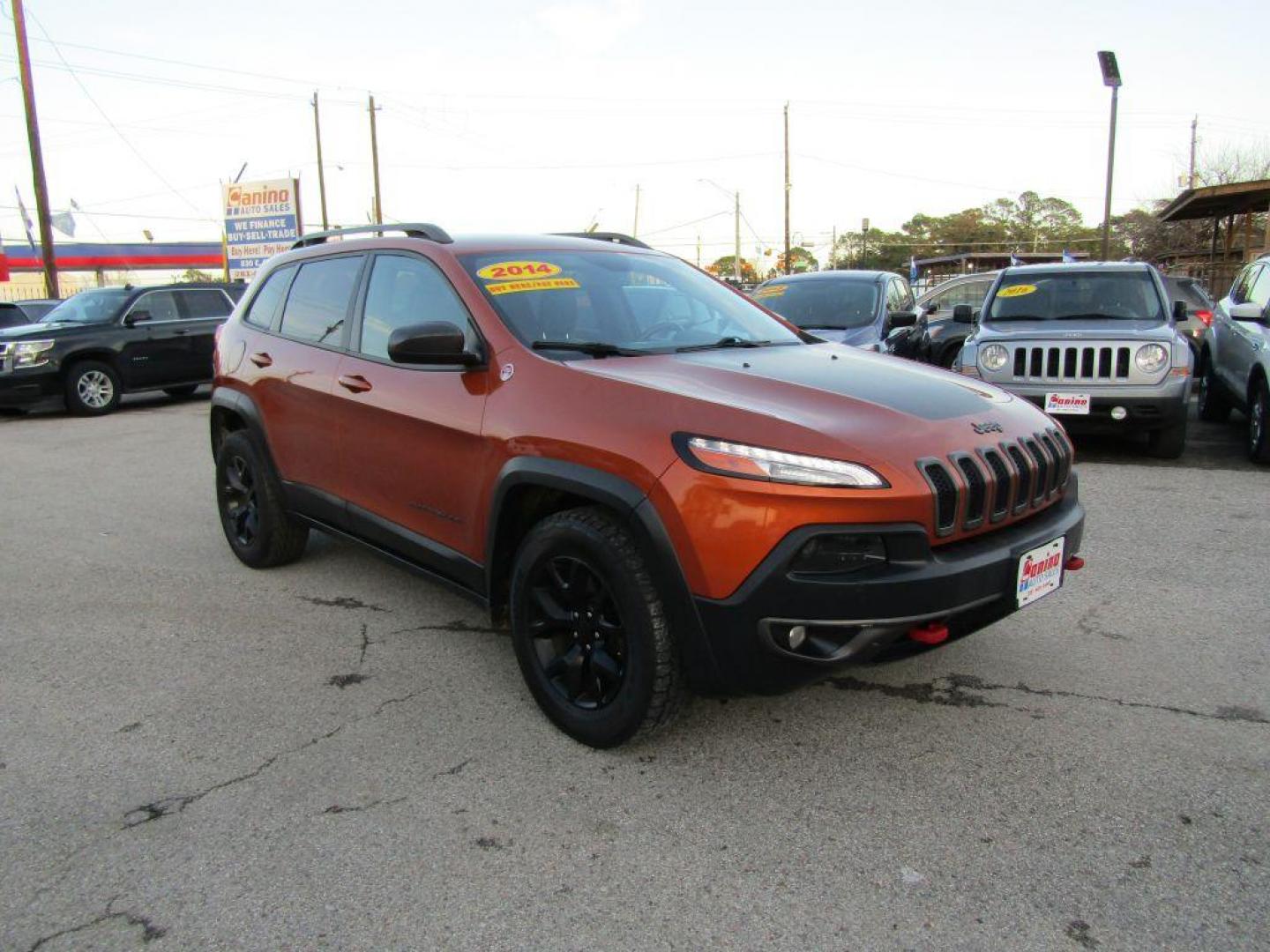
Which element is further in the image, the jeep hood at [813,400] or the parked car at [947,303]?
the parked car at [947,303]

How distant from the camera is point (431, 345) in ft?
10.4

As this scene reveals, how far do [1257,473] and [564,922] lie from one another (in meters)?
7.00

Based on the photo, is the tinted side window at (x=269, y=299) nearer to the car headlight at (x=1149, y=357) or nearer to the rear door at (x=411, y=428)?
the rear door at (x=411, y=428)

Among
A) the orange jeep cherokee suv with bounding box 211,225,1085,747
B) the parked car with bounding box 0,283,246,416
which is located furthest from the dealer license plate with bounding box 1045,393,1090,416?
the parked car with bounding box 0,283,246,416

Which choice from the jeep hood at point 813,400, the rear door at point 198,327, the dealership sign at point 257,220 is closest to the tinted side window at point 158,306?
the rear door at point 198,327

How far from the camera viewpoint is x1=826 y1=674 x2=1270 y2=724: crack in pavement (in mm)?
3195

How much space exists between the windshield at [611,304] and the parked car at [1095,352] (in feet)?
13.4

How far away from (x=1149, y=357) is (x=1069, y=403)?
0.69 metres

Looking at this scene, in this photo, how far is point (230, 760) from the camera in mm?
A: 3051

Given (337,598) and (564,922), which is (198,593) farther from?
(564,922)

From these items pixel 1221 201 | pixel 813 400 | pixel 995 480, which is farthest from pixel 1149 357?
pixel 1221 201

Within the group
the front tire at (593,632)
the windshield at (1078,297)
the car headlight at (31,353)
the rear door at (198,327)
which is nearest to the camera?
the front tire at (593,632)

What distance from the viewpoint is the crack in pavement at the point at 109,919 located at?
2.21m

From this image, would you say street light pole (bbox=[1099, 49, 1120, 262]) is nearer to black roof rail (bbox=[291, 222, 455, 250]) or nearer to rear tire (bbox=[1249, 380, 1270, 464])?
rear tire (bbox=[1249, 380, 1270, 464])
